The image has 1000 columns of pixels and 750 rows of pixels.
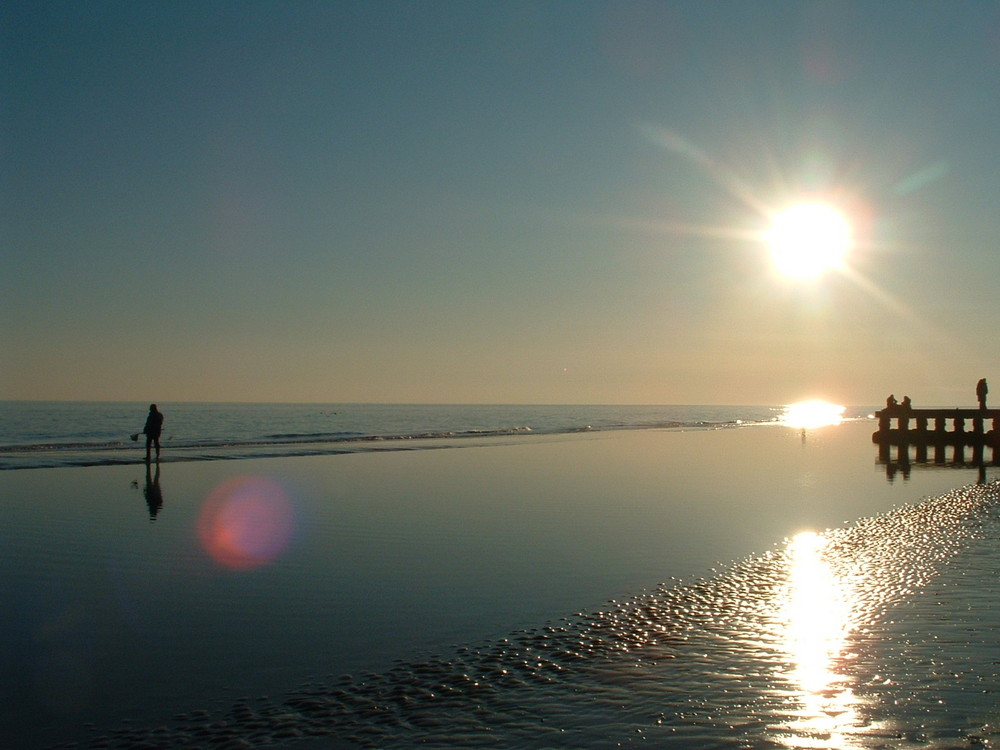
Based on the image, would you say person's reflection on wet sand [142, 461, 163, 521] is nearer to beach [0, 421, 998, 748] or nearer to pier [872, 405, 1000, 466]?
beach [0, 421, 998, 748]

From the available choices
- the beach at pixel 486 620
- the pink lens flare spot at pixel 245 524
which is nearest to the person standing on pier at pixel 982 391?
the beach at pixel 486 620

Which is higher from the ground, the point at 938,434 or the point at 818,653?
the point at 938,434

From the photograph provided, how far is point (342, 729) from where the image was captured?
6066mm

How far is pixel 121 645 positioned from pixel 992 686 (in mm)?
7711

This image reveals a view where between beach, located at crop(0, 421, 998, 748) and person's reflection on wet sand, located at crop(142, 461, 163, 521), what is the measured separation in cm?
20

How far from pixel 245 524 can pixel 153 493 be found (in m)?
6.47

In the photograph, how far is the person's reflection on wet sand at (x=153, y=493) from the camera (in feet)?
58.8

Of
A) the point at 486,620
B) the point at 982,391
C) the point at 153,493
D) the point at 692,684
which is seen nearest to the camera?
the point at 692,684

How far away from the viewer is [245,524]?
15867mm

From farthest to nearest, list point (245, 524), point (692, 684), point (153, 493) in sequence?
1. point (153, 493)
2. point (245, 524)
3. point (692, 684)

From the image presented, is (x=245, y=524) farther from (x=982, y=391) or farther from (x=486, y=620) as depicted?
(x=982, y=391)

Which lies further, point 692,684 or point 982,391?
point 982,391

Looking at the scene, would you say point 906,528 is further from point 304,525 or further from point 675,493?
point 304,525

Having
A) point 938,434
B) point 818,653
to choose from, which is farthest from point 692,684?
point 938,434
